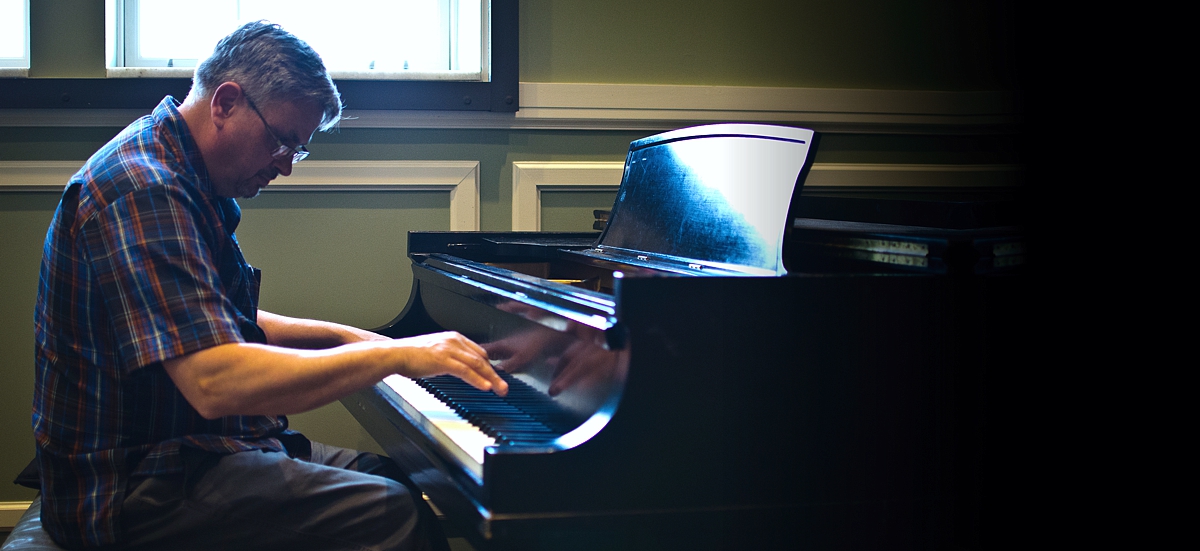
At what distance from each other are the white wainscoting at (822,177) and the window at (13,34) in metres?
1.48

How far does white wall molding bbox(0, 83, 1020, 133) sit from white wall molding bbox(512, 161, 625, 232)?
0.12 m

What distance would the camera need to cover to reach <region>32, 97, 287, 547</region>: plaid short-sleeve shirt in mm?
1241

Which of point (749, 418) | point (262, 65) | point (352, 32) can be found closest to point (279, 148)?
point (262, 65)

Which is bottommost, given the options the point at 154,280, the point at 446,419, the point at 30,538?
the point at 30,538

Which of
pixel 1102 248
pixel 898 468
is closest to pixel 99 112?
pixel 898 468

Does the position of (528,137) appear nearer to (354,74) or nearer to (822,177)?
(354,74)

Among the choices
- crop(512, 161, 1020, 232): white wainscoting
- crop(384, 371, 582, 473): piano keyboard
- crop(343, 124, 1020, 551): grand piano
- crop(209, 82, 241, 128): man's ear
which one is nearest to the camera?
crop(343, 124, 1020, 551): grand piano

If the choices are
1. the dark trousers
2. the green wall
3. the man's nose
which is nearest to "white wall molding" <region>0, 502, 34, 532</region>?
the green wall

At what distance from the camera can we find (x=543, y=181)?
2734 mm

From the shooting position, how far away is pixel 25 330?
2594 mm

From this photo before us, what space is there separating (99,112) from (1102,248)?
2.54 metres

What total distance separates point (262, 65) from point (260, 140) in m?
0.13

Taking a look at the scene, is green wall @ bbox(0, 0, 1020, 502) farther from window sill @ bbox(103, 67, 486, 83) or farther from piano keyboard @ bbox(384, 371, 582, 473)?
piano keyboard @ bbox(384, 371, 582, 473)

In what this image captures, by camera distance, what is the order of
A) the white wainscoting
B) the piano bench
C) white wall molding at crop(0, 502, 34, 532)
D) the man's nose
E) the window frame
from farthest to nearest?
the white wainscoting, white wall molding at crop(0, 502, 34, 532), the window frame, the man's nose, the piano bench
